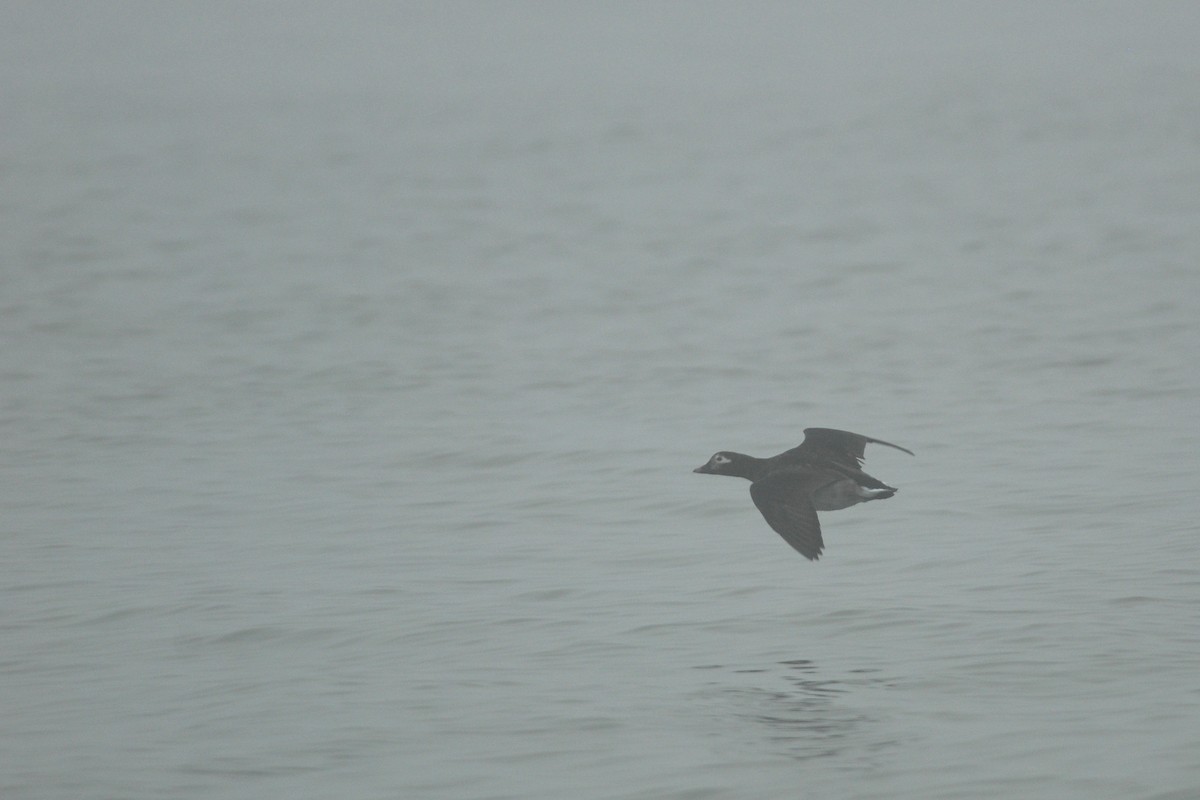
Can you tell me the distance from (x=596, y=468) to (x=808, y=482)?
534cm

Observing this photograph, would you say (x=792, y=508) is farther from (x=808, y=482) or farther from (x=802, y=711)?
(x=802, y=711)

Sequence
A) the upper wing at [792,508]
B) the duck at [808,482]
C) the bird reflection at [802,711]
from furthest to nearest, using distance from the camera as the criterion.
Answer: the duck at [808,482] → the upper wing at [792,508] → the bird reflection at [802,711]

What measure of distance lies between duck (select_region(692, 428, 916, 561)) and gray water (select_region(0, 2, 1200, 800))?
714 millimetres

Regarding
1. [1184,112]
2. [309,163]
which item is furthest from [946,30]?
[309,163]

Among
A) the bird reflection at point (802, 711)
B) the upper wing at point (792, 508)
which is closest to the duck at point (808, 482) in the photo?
the upper wing at point (792, 508)

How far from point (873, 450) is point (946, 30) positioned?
63.6 m

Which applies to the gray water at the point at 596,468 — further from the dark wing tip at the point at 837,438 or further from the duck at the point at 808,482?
the dark wing tip at the point at 837,438

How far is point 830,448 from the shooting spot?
12.6 metres

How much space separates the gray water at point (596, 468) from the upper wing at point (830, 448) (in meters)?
0.83

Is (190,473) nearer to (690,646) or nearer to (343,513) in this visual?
(343,513)

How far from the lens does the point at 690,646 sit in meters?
11.3

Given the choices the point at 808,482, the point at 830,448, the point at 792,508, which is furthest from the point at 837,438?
the point at 792,508

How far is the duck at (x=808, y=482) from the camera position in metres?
10.9

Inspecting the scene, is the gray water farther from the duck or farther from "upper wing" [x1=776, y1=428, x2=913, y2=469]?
"upper wing" [x1=776, y1=428, x2=913, y2=469]
